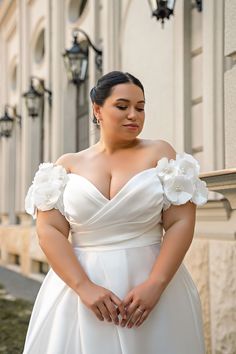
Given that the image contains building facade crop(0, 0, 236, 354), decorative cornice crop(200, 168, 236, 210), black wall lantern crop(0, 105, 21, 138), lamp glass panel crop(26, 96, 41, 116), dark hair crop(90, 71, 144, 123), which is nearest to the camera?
dark hair crop(90, 71, 144, 123)

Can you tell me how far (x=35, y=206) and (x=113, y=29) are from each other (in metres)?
5.61

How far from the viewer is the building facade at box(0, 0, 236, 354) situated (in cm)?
454

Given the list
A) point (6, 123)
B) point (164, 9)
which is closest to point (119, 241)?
point (164, 9)

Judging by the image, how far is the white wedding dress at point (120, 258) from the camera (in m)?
2.36

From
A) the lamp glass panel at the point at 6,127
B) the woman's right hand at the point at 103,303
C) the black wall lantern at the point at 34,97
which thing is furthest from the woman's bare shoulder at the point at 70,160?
the lamp glass panel at the point at 6,127

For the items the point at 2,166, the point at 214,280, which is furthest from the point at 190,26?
the point at 2,166

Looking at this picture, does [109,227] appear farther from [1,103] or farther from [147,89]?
[1,103]

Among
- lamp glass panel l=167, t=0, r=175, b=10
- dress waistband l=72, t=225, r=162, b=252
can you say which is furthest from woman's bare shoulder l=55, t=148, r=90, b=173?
lamp glass panel l=167, t=0, r=175, b=10

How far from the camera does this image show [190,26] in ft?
18.7

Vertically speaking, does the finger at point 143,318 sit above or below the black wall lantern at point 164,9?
below

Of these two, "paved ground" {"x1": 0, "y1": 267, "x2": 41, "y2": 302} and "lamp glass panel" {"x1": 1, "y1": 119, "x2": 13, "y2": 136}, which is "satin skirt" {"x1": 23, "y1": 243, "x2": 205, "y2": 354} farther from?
"lamp glass panel" {"x1": 1, "y1": 119, "x2": 13, "y2": 136}

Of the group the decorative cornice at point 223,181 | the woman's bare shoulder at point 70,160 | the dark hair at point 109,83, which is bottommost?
the decorative cornice at point 223,181

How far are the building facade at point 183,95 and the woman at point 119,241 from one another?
0.74 meters

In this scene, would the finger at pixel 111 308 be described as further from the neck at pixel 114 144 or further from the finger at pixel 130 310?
the neck at pixel 114 144
